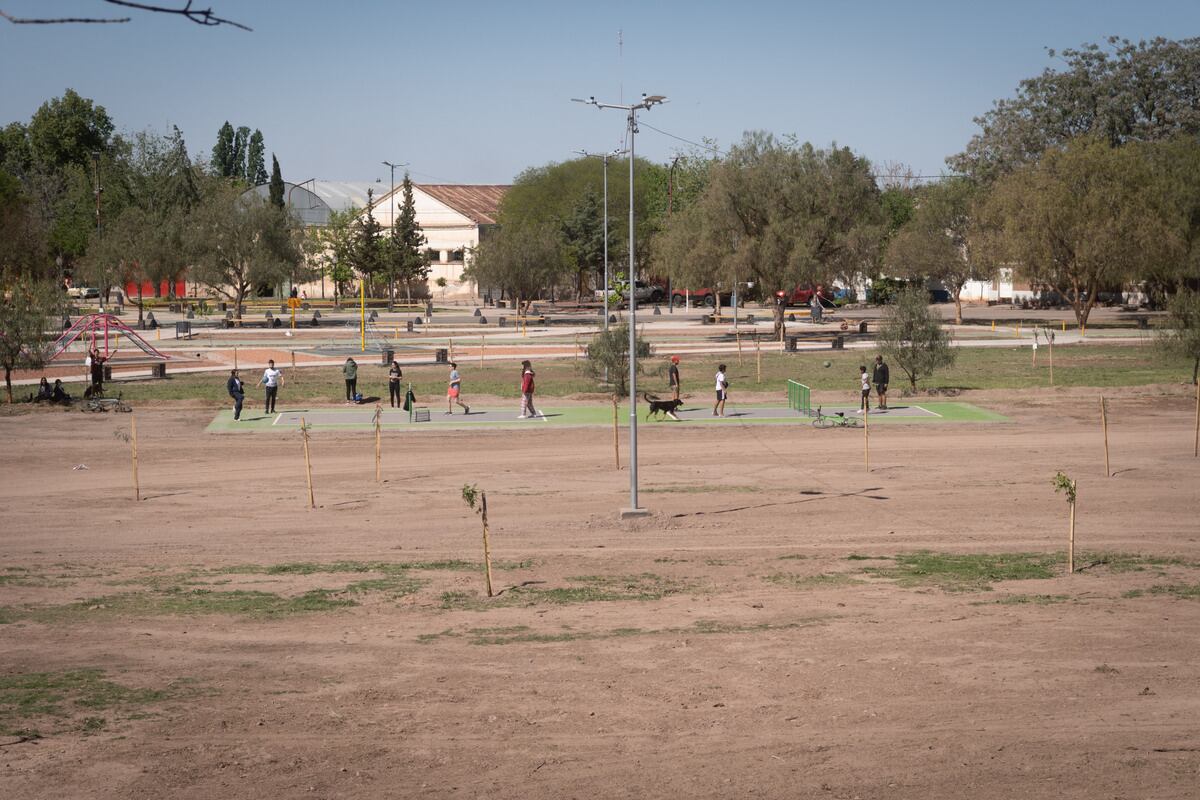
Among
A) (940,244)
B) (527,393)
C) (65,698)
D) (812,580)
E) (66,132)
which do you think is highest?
(66,132)

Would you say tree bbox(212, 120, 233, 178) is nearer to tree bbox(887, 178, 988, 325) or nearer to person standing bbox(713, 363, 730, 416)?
tree bbox(887, 178, 988, 325)

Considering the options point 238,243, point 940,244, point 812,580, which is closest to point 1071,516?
point 812,580

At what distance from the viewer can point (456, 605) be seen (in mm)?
15562

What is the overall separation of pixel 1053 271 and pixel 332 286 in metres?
76.0

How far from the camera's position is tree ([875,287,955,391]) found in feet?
127

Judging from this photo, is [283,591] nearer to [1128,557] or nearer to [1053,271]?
[1128,557]

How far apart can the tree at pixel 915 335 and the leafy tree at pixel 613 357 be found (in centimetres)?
779

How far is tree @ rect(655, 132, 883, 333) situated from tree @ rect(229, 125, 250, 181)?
115 m

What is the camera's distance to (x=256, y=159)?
16500 centimetres

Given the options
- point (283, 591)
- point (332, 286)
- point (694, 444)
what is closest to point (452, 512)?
point (283, 591)

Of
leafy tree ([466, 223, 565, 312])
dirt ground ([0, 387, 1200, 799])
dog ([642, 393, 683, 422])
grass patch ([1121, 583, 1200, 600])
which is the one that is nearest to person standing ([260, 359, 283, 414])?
dirt ground ([0, 387, 1200, 799])

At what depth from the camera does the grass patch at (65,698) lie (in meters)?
10.8

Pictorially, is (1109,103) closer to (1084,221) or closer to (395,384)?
(1084,221)

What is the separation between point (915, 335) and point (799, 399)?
543 centimetres
